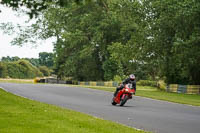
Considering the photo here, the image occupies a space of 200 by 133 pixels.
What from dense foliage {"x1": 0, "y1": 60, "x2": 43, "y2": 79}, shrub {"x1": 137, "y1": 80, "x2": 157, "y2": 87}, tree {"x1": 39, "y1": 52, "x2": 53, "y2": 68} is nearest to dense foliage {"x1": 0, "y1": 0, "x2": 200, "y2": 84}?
shrub {"x1": 137, "y1": 80, "x2": 157, "y2": 87}

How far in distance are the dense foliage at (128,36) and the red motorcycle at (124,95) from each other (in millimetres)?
4933

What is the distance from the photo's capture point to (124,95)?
2116 centimetres

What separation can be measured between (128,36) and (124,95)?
41508mm

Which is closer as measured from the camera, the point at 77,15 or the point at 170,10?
the point at 170,10

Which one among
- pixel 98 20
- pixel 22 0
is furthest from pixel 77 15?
pixel 22 0

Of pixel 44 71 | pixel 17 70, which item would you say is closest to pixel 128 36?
pixel 17 70

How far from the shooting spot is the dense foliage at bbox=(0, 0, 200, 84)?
39.6 meters

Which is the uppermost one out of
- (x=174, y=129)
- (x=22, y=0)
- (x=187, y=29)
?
(x=187, y=29)

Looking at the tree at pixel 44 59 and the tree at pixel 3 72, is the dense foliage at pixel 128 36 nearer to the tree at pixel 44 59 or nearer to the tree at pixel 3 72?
the tree at pixel 3 72

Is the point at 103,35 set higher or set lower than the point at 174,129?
higher

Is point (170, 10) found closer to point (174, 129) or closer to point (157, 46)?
point (157, 46)

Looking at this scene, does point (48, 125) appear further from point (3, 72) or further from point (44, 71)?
point (44, 71)

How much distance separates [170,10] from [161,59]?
740cm

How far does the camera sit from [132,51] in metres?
46.7
